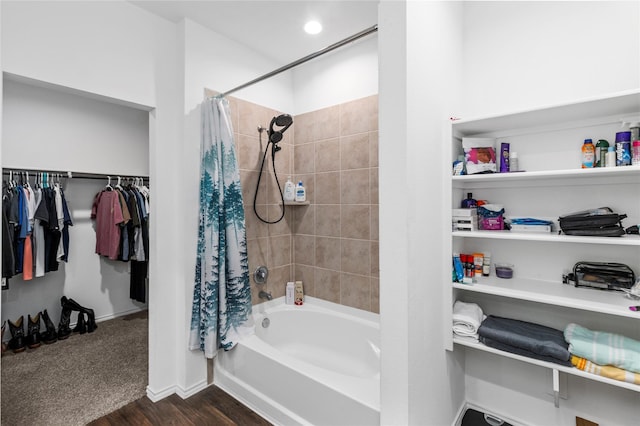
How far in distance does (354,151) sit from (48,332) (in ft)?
11.0

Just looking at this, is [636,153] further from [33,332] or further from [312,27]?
[33,332]

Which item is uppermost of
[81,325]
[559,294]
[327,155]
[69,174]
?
[327,155]

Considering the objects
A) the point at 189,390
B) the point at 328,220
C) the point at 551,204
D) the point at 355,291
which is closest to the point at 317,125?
the point at 328,220

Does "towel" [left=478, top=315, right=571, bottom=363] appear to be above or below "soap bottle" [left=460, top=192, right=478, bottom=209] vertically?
below

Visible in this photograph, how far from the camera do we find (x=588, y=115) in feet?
4.95

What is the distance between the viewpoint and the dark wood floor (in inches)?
75.7

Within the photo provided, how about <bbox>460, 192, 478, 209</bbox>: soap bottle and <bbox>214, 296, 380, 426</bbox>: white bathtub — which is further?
<bbox>460, 192, 478, 209</bbox>: soap bottle

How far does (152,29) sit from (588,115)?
8.42ft

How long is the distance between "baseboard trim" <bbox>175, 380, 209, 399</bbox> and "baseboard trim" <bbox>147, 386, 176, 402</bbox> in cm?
4

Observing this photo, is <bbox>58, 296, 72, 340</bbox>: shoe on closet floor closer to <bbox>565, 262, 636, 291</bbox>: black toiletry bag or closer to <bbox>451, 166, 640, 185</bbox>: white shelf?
<bbox>451, 166, 640, 185</bbox>: white shelf

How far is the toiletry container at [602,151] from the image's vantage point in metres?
1.43

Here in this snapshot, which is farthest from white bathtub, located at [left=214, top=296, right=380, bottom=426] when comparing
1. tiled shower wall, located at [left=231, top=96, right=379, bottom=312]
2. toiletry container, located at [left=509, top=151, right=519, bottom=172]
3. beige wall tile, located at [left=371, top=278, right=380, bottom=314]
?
toiletry container, located at [left=509, top=151, right=519, bottom=172]

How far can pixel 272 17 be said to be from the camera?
2.12 m

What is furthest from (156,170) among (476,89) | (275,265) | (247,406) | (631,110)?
(631,110)
